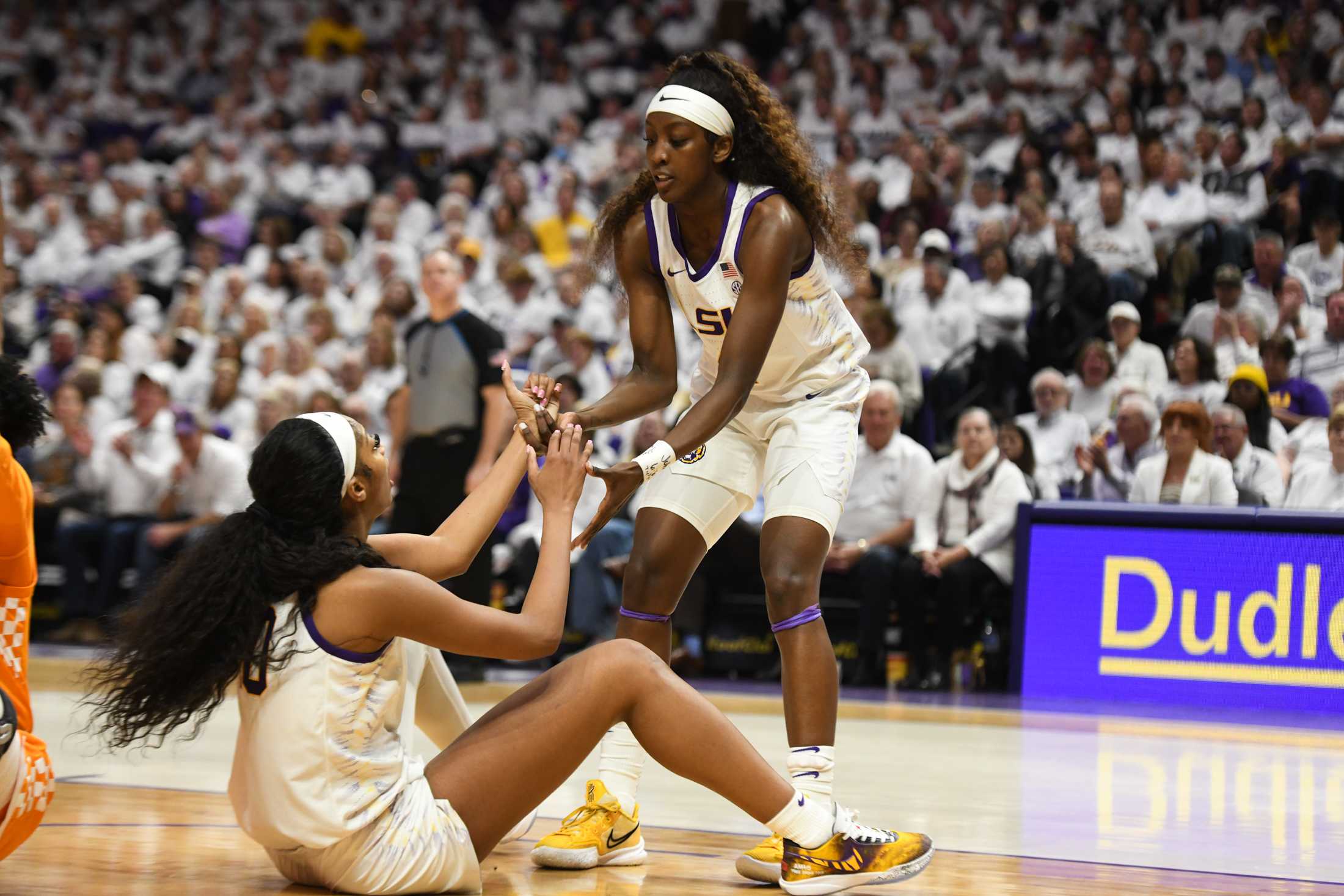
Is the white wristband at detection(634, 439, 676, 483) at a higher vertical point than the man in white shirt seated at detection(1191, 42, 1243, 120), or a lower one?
lower

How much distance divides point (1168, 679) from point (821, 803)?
13.5 ft

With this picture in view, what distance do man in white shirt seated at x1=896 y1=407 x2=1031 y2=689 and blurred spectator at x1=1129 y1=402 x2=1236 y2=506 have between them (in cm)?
63

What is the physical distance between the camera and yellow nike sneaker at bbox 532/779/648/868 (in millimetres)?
3422

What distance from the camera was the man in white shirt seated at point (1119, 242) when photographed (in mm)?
9648

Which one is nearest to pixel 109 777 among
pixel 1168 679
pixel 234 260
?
pixel 1168 679

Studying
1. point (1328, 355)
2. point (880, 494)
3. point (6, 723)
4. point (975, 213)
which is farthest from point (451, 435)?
point (975, 213)

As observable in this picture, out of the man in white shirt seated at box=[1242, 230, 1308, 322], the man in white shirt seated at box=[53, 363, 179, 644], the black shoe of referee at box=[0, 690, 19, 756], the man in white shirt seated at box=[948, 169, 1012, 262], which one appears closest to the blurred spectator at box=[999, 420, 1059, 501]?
the man in white shirt seated at box=[1242, 230, 1308, 322]

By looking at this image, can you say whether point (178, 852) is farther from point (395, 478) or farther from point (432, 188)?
point (432, 188)

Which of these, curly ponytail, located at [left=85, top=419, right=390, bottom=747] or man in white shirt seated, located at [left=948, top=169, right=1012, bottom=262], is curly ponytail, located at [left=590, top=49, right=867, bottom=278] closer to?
curly ponytail, located at [left=85, top=419, right=390, bottom=747]

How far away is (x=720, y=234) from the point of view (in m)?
3.71

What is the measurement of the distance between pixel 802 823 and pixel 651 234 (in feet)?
5.00

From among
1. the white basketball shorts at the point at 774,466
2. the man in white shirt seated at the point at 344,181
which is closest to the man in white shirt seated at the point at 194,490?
the man in white shirt seated at the point at 344,181

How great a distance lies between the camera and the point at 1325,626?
6.74m

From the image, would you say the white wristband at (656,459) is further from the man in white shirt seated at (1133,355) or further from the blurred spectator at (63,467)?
the blurred spectator at (63,467)
